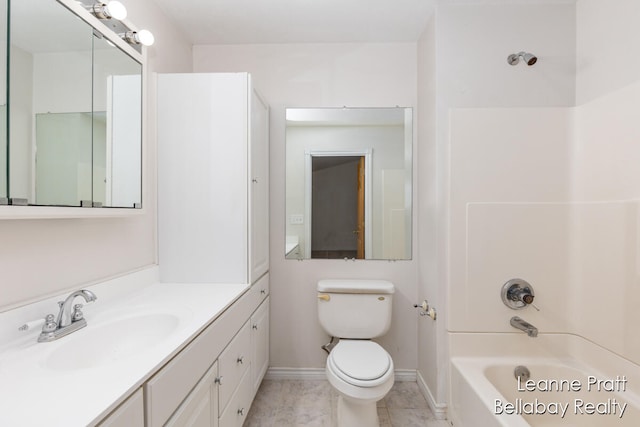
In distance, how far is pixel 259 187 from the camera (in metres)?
1.99

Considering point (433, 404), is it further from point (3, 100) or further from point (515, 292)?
point (3, 100)

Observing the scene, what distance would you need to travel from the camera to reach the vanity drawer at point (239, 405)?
1.39 m

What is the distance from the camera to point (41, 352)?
93 cm

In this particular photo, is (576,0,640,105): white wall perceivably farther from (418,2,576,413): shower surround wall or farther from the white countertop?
the white countertop

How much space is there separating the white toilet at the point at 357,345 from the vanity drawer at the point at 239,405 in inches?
17.3

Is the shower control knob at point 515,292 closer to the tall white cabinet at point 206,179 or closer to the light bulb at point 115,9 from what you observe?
the tall white cabinet at point 206,179

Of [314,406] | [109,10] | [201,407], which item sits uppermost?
[109,10]

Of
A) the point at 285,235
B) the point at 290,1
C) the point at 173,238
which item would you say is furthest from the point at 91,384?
the point at 290,1

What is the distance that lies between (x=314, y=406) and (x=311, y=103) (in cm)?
203

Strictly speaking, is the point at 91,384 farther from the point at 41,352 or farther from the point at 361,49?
the point at 361,49

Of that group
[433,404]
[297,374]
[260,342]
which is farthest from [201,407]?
[433,404]

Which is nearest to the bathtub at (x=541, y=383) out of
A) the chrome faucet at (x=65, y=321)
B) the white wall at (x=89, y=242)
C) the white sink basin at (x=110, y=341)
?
the white sink basin at (x=110, y=341)

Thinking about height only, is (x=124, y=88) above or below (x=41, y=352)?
above

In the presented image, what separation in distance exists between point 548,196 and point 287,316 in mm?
1820
